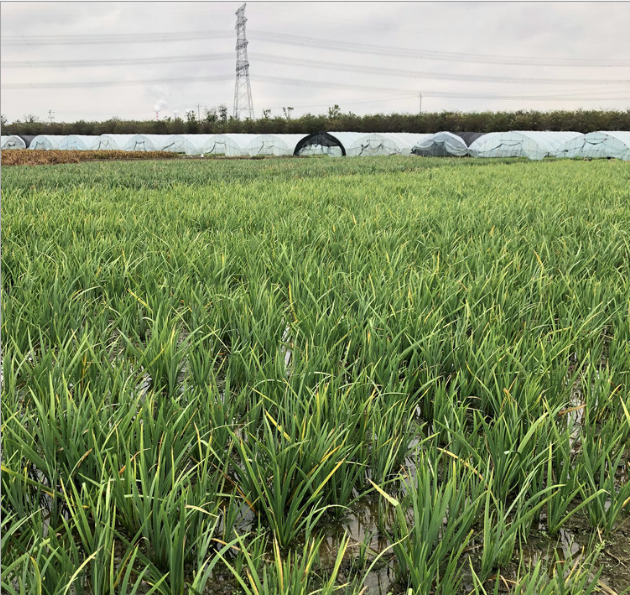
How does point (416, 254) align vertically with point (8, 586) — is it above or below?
above

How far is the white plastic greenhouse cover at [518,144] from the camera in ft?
83.8

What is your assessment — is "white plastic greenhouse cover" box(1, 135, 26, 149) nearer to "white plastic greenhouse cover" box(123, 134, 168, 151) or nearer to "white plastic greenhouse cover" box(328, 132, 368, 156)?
"white plastic greenhouse cover" box(123, 134, 168, 151)

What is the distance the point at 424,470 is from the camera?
3.59 ft

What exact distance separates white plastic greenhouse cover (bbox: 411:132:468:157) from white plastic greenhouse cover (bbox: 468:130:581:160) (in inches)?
25.2

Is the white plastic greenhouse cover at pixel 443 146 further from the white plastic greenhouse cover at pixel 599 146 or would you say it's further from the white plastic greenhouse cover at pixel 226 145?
the white plastic greenhouse cover at pixel 226 145

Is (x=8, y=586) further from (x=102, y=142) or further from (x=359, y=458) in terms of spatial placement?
(x=102, y=142)

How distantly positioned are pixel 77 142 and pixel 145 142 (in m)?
5.27

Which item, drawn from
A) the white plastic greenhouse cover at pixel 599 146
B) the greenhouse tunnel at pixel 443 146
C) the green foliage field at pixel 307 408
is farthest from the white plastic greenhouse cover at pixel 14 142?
the green foliage field at pixel 307 408

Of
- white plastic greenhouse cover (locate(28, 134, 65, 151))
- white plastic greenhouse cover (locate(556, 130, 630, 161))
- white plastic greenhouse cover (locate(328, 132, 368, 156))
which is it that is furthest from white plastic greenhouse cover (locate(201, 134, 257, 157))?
white plastic greenhouse cover (locate(556, 130, 630, 161))

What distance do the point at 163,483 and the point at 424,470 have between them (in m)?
0.59

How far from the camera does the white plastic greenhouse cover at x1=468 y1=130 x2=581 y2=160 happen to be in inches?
1005

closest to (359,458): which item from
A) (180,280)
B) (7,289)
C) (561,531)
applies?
(561,531)

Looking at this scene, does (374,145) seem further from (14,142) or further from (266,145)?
(14,142)

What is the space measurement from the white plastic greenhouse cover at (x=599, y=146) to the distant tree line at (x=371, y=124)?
12.0 meters
